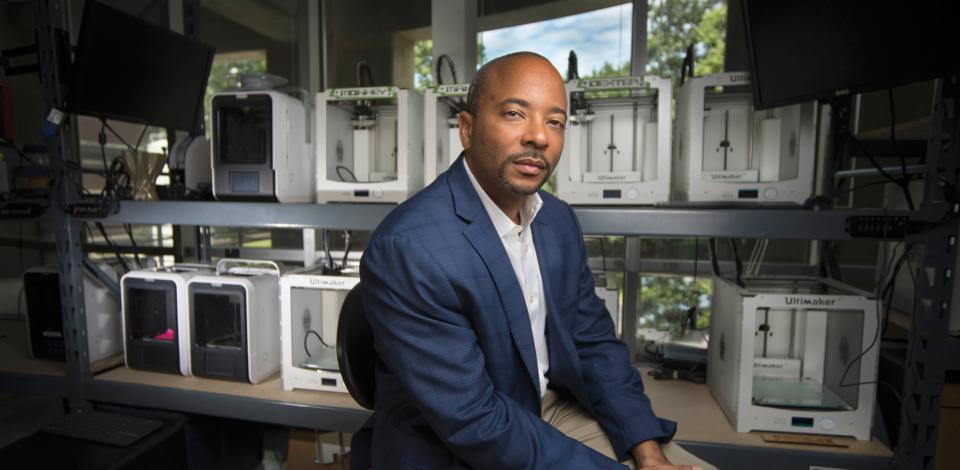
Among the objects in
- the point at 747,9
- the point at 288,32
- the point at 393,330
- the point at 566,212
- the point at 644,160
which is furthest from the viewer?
the point at 288,32

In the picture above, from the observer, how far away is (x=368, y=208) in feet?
4.38

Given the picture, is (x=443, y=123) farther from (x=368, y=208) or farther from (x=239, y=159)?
(x=239, y=159)

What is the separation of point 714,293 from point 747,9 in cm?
81

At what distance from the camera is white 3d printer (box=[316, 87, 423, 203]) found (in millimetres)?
1448

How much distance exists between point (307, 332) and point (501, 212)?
3.15 feet

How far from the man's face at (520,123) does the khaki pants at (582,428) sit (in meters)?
0.51

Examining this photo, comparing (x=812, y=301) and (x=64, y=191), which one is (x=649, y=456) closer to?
(x=812, y=301)

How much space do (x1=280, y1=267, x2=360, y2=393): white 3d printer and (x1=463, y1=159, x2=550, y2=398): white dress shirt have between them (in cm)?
61

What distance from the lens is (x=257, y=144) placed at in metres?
1.58

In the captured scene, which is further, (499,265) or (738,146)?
(738,146)

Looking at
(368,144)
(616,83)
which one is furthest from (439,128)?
(616,83)

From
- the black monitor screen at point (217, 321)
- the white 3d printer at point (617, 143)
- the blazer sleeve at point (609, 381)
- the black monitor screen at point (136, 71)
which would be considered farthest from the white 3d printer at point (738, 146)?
the black monitor screen at point (136, 71)

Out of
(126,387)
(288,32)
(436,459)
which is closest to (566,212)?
(436,459)

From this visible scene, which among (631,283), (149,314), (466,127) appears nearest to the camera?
(466,127)
